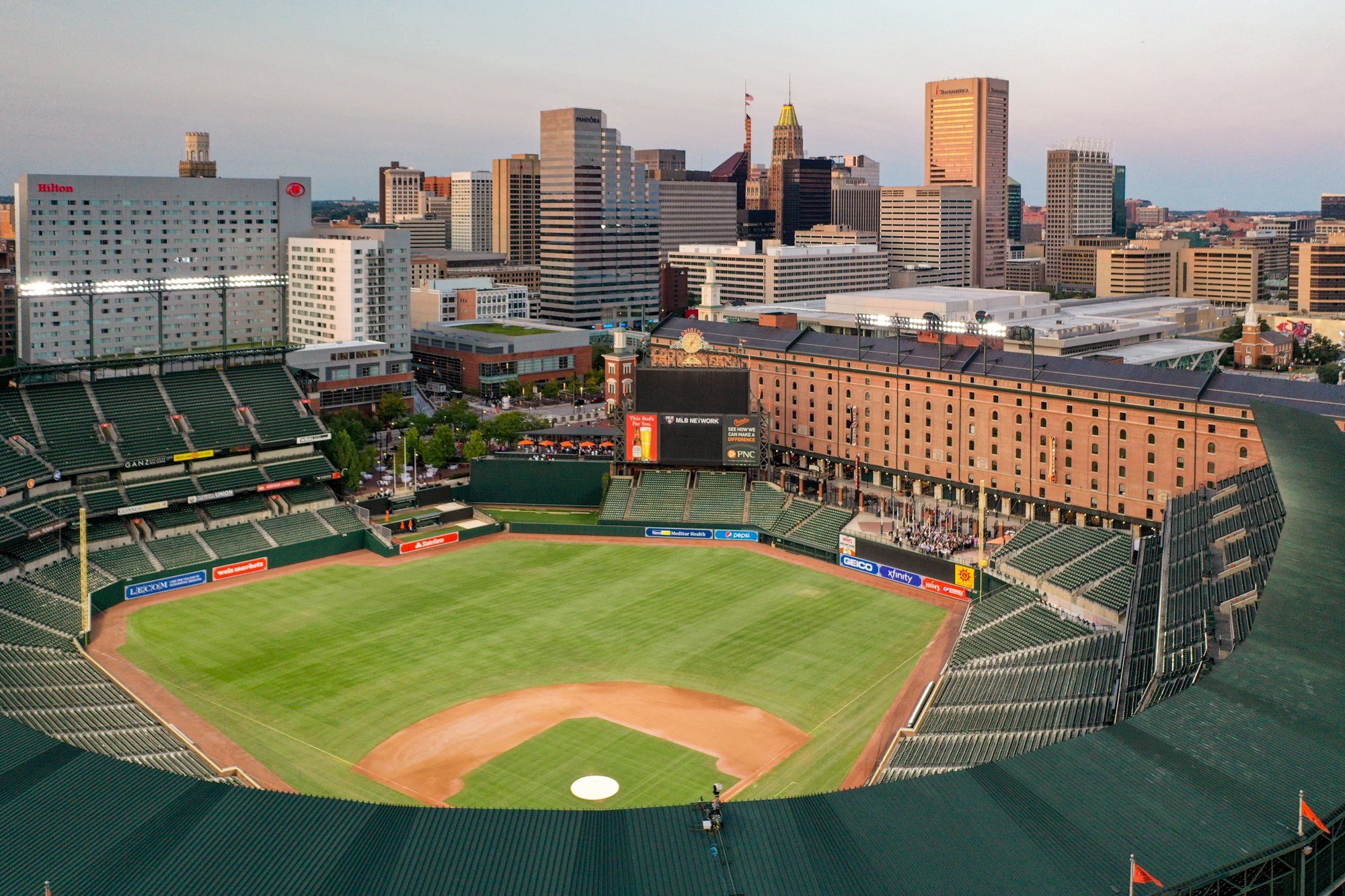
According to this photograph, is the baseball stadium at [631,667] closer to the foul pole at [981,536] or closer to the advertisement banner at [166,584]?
the advertisement banner at [166,584]

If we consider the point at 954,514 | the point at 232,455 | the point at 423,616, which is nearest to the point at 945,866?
the point at 423,616

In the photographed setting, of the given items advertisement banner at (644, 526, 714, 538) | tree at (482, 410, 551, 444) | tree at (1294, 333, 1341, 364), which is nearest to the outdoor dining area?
tree at (482, 410, 551, 444)

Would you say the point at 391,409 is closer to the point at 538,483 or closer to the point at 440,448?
the point at 440,448

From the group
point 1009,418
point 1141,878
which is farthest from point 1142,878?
point 1009,418

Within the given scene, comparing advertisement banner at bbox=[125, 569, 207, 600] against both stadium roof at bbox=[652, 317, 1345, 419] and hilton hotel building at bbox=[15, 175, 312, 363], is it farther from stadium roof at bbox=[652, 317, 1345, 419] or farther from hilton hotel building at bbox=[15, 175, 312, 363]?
hilton hotel building at bbox=[15, 175, 312, 363]

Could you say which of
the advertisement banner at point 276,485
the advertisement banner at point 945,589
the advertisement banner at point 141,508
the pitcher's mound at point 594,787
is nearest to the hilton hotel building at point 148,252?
the advertisement banner at point 276,485
